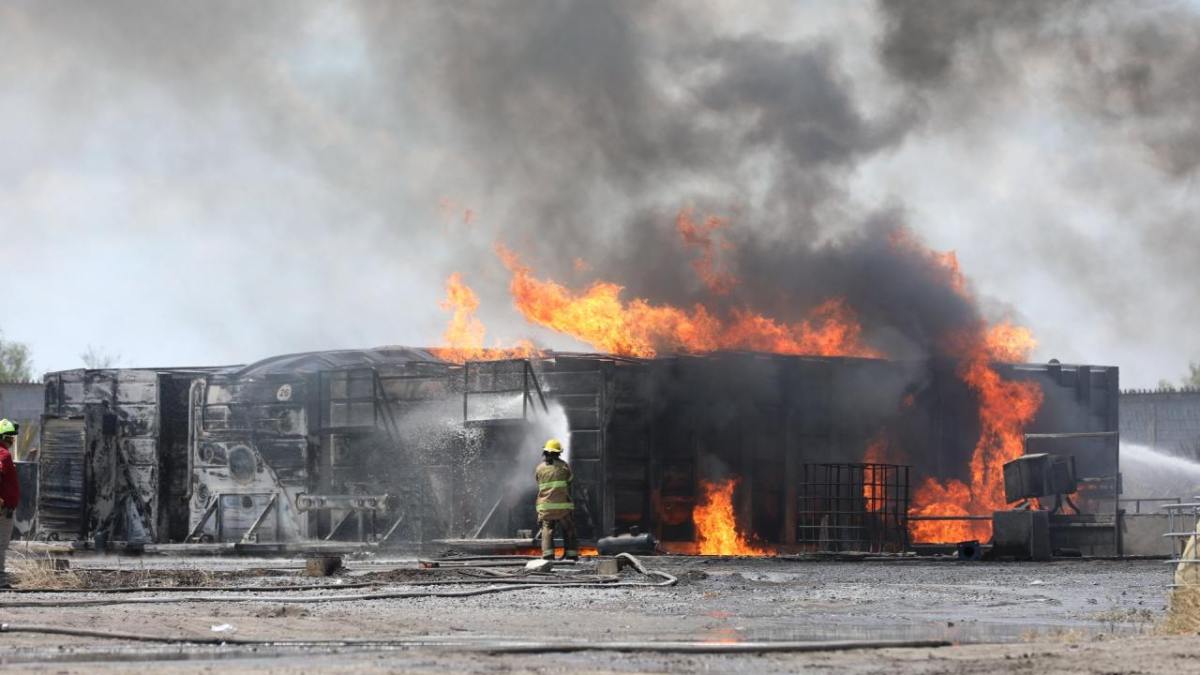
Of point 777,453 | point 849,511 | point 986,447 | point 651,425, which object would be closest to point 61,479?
point 651,425

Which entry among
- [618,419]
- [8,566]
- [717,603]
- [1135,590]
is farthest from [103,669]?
[618,419]

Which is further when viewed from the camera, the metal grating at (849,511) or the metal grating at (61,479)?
the metal grating at (61,479)

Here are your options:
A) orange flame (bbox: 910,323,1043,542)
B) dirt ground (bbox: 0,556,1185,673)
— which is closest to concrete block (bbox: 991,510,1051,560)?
dirt ground (bbox: 0,556,1185,673)

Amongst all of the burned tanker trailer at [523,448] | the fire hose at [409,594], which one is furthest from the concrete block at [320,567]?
the burned tanker trailer at [523,448]

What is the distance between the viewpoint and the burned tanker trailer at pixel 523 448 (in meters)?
28.1

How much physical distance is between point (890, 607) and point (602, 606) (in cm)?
246

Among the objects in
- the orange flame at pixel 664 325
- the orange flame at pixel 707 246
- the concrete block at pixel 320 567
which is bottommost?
the concrete block at pixel 320 567

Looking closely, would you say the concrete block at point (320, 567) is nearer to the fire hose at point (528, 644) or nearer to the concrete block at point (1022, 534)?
the fire hose at point (528, 644)

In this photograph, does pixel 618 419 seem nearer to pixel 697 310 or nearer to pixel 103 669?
pixel 697 310

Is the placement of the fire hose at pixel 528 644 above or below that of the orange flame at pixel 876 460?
below

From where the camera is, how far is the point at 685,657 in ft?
30.3

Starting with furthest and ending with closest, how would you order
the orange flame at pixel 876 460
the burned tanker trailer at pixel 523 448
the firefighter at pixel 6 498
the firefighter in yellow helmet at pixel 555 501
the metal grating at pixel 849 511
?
1. the orange flame at pixel 876 460
2. the burned tanker trailer at pixel 523 448
3. the metal grating at pixel 849 511
4. the firefighter in yellow helmet at pixel 555 501
5. the firefighter at pixel 6 498

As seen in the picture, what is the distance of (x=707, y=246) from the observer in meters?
33.7

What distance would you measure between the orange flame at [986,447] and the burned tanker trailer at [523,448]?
210 millimetres
